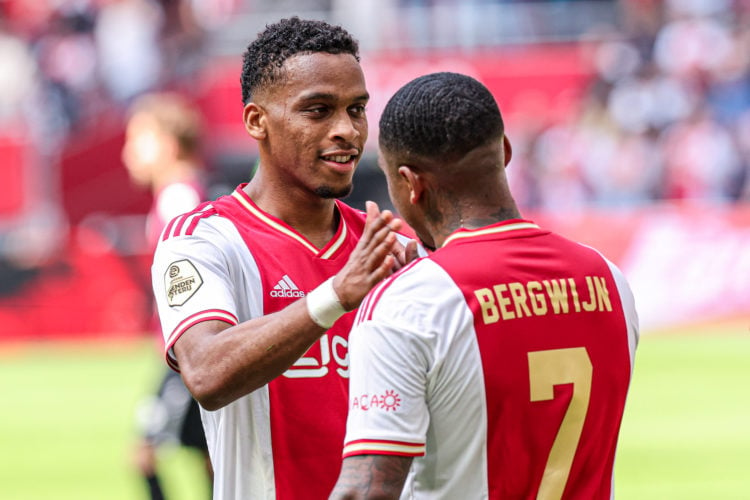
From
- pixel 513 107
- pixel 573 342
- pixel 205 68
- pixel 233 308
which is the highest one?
pixel 205 68

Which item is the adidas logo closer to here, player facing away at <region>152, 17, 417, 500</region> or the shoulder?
player facing away at <region>152, 17, 417, 500</region>

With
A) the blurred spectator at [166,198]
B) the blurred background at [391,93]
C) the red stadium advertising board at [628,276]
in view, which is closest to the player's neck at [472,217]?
the blurred spectator at [166,198]

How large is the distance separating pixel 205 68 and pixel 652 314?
9.46m

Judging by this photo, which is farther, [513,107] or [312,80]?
[513,107]

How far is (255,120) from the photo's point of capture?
12.0 ft

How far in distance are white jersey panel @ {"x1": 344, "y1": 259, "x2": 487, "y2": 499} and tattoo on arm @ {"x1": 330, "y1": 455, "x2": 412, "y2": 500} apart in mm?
21

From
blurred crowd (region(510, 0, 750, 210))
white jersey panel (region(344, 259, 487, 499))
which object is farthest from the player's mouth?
blurred crowd (region(510, 0, 750, 210))

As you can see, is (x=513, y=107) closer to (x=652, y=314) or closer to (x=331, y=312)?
(x=652, y=314)

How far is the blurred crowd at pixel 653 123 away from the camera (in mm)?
19078

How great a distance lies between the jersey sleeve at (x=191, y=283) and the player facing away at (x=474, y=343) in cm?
60

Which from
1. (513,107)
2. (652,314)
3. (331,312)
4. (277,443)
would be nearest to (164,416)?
(277,443)

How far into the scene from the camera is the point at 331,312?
2.94m

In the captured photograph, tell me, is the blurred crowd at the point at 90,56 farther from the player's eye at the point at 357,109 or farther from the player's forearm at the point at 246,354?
the player's forearm at the point at 246,354

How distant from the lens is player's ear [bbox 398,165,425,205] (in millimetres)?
2850
